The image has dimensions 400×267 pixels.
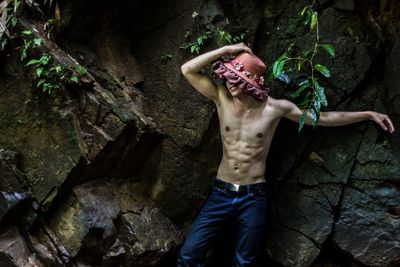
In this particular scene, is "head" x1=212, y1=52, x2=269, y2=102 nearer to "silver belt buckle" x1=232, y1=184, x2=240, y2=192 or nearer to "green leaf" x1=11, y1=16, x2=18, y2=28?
"silver belt buckle" x1=232, y1=184, x2=240, y2=192

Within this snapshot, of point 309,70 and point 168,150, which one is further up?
point 309,70

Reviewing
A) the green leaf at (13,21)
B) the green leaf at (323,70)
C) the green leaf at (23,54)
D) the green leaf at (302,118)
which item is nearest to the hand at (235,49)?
the green leaf at (323,70)

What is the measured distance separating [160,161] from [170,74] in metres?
0.94

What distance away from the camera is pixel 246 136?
4.11 metres

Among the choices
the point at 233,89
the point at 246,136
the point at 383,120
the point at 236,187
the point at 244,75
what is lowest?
the point at 236,187

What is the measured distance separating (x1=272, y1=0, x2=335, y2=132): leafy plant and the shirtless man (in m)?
0.14

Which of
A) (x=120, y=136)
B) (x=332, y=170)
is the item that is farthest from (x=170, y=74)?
(x=332, y=170)

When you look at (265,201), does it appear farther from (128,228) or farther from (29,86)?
(29,86)

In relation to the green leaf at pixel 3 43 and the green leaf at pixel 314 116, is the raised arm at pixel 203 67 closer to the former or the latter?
the green leaf at pixel 314 116

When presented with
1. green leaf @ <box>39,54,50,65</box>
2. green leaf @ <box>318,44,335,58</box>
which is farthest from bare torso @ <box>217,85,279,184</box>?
green leaf @ <box>39,54,50,65</box>

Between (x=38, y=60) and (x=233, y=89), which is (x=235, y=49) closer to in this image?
(x=233, y=89)

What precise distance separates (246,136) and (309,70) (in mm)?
916

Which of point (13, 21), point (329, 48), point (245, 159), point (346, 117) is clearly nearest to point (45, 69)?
point (13, 21)

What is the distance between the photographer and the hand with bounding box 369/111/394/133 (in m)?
3.92
